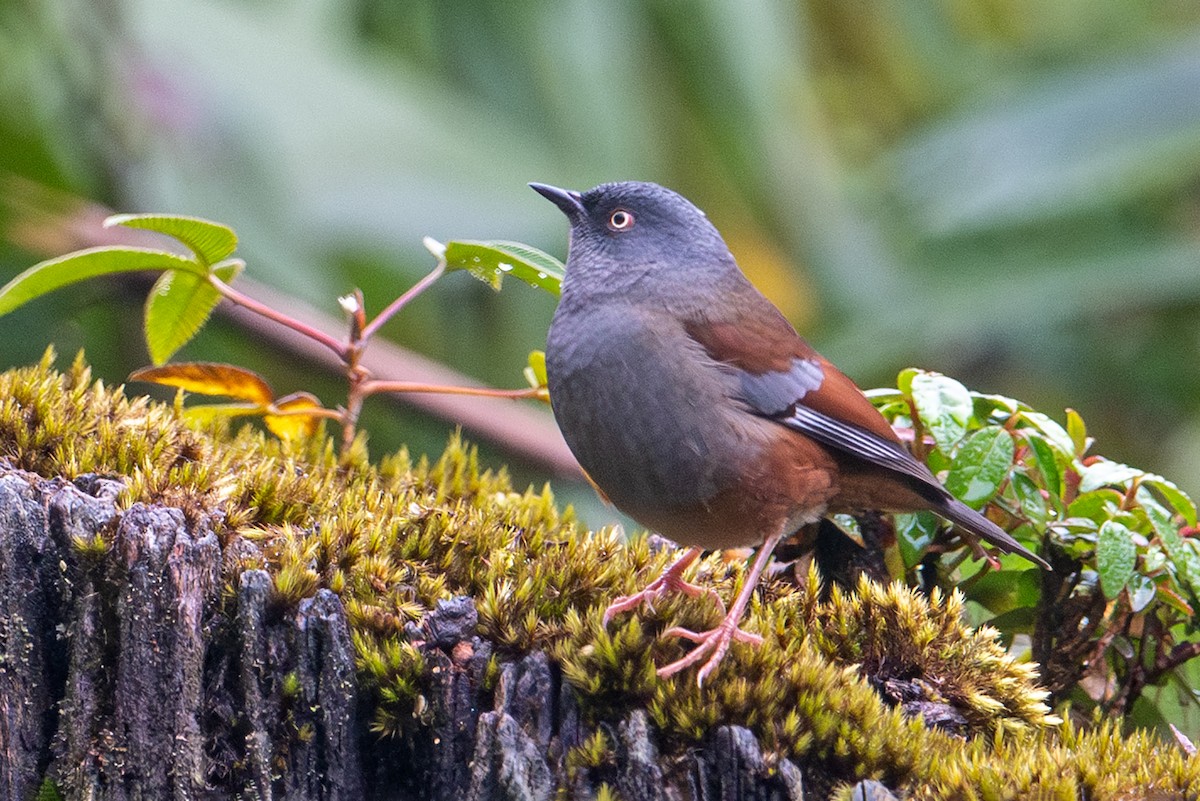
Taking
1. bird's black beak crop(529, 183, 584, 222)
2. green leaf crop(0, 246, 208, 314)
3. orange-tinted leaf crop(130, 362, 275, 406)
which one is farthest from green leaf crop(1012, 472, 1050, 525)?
green leaf crop(0, 246, 208, 314)

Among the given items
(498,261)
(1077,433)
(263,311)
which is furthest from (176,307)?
(1077,433)

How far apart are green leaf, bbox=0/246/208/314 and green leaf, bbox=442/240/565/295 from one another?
2.10 feet

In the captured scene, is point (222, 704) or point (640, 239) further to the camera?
point (640, 239)

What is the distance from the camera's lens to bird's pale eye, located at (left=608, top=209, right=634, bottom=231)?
3.76m

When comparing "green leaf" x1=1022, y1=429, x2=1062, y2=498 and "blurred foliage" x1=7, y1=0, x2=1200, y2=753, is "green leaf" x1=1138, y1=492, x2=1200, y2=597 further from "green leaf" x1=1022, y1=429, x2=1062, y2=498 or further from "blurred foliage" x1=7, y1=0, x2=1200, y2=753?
"blurred foliage" x1=7, y1=0, x2=1200, y2=753

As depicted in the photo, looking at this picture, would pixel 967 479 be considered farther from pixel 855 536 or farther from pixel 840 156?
pixel 840 156

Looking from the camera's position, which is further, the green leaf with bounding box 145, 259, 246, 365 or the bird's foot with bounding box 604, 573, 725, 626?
the green leaf with bounding box 145, 259, 246, 365

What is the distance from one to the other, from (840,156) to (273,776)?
8.50 meters

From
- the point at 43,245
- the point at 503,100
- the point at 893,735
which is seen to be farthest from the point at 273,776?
the point at 503,100

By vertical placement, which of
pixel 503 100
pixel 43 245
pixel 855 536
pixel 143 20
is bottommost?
pixel 855 536

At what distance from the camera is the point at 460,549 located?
2.96 metres

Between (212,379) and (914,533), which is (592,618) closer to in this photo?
(914,533)

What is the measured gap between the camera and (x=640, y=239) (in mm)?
3725

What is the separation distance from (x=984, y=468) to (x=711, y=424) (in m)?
0.66
